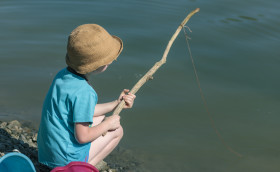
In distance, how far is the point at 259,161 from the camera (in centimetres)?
420

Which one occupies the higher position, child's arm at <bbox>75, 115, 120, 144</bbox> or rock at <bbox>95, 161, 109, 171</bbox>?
child's arm at <bbox>75, 115, 120, 144</bbox>

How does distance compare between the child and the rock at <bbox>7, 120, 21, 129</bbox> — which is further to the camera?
the rock at <bbox>7, 120, 21, 129</bbox>

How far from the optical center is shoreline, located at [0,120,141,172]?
3521 mm

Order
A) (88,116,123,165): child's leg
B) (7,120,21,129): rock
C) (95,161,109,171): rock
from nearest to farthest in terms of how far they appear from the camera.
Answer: (88,116,123,165): child's leg → (95,161,109,171): rock → (7,120,21,129): rock

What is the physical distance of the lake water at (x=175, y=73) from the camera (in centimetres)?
439

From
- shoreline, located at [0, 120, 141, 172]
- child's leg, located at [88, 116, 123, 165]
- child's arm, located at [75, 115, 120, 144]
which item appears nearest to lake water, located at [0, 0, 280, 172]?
shoreline, located at [0, 120, 141, 172]

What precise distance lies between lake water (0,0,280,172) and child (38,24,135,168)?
143cm

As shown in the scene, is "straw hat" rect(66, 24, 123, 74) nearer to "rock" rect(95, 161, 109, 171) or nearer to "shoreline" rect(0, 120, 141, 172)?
"shoreline" rect(0, 120, 141, 172)

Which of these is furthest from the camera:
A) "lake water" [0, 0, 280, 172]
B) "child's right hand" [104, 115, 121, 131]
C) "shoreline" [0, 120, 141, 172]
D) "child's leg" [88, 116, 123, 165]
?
"lake water" [0, 0, 280, 172]

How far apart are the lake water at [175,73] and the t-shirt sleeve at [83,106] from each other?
1646 mm

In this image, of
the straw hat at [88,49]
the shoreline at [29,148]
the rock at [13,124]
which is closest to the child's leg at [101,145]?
the shoreline at [29,148]

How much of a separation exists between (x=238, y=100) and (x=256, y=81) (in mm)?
613

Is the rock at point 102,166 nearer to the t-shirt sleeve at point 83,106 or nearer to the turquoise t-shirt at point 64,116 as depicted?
the turquoise t-shirt at point 64,116

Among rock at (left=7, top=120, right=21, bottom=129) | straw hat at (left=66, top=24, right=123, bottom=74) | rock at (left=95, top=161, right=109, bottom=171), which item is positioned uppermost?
straw hat at (left=66, top=24, right=123, bottom=74)
